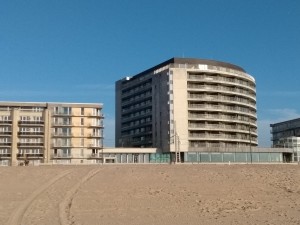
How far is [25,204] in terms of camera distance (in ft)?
110

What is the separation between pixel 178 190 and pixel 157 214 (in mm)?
11082

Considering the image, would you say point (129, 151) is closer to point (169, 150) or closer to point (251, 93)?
point (169, 150)

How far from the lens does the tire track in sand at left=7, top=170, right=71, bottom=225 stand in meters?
26.9

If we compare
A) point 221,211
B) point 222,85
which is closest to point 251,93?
point 222,85

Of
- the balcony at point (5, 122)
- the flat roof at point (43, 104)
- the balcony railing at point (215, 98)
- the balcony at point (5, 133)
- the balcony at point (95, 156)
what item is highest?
the balcony railing at point (215, 98)

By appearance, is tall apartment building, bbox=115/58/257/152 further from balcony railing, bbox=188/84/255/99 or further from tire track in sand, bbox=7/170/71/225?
tire track in sand, bbox=7/170/71/225

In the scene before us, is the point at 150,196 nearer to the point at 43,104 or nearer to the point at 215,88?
the point at 43,104

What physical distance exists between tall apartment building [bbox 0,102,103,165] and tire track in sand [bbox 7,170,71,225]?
69339mm

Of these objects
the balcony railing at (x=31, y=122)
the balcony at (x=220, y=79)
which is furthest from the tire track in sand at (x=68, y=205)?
the balcony at (x=220, y=79)

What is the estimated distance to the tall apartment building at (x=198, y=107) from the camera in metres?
124

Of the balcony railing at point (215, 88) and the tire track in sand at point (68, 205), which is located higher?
the balcony railing at point (215, 88)

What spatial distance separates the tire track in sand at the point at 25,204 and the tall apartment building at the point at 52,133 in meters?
69.3

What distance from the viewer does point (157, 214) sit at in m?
30.1

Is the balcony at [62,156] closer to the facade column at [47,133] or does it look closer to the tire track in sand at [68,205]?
the facade column at [47,133]
